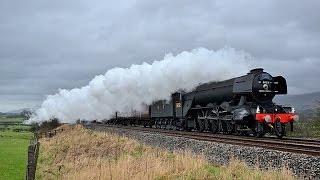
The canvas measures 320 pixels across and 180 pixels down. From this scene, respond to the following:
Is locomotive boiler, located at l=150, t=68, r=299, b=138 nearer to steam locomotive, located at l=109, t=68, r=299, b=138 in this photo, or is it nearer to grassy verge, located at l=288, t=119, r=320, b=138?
steam locomotive, located at l=109, t=68, r=299, b=138

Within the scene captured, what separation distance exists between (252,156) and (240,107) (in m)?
8.77

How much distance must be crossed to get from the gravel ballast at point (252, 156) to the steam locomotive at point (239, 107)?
4.03 m

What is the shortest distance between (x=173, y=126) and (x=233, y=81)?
1053 centimetres

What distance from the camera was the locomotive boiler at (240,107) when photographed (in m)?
20.3

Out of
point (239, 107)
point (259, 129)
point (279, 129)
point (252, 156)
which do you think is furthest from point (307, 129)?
point (252, 156)

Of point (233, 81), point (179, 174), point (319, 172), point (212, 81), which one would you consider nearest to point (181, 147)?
point (179, 174)

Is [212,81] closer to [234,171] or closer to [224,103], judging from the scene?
[224,103]

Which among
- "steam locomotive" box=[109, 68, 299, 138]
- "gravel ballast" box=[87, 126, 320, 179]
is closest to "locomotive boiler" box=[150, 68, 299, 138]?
"steam locomotive" box=[109, 68, 299, 138]

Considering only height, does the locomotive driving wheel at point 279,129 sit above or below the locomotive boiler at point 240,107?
below

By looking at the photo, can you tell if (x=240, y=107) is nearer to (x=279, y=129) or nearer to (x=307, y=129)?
(x=279, y=129)

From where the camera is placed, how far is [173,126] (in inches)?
1309

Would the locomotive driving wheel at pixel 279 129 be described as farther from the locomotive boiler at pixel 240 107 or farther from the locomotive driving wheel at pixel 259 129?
the locomotive driving wheel at pixel 259 129

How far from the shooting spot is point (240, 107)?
2130 cm

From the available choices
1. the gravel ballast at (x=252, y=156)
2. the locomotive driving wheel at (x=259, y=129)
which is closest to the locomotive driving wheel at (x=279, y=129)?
the locomotive driving wheel at (x=259, y=129)
